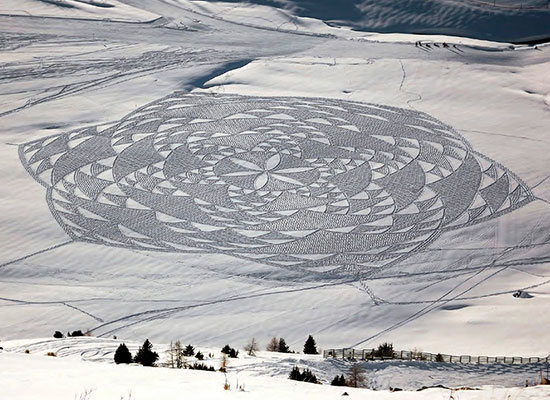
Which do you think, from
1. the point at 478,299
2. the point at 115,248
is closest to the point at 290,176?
the point at 115,248

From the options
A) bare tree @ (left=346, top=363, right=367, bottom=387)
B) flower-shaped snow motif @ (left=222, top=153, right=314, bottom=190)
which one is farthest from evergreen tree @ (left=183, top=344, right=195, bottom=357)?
flower-shaped snow motif @ (left=222, top=153, right=314, bottom=190)

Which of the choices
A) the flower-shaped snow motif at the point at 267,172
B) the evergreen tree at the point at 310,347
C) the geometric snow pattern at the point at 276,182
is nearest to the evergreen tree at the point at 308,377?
the evergreen tree at the point at 310,347

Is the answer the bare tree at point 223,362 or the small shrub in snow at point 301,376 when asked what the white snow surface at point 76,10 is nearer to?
the bare tree at point 223,362

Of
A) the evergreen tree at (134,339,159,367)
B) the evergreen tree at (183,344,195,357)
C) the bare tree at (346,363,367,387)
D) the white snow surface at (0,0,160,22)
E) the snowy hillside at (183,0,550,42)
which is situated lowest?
the evergreen tree at (183,344,195,357)

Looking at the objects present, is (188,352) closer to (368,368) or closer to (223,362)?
(223,362)

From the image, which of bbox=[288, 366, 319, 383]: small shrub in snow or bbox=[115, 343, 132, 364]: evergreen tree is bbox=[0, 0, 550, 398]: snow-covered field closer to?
bbox=[288, 366, 319, 383]: small shrub in snow

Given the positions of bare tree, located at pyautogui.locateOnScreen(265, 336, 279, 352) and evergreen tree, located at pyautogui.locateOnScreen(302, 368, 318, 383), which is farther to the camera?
bare tree, located at pyautogui.locateOnScreen(265, 336, 279, 352)

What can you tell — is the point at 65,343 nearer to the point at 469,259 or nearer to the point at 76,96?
the point at 469,259
